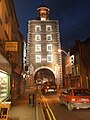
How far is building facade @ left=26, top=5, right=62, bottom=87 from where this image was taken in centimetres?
6365

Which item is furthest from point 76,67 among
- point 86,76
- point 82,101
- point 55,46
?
point 82,101

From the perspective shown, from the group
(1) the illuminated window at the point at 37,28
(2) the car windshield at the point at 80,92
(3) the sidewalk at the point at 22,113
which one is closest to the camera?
(3) the sidewalk at the point at 22,113

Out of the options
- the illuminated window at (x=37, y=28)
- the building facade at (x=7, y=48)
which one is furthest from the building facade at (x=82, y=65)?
the building facade at (x=7, y=48)

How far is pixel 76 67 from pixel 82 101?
35.5 meters

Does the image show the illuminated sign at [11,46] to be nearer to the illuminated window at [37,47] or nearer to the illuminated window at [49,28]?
the illuminated window at [37,47]

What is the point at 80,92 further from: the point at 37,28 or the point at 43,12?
the point at 43,12

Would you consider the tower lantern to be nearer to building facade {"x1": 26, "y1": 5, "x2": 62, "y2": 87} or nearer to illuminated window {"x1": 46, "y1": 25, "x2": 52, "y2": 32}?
building facade {"x1": 26, "y1": 5, "x2": 62, "y2": 87}

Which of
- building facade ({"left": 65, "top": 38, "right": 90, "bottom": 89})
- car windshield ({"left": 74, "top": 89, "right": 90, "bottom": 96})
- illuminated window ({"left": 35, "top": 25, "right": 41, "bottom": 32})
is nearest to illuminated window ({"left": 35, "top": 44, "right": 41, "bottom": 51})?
illuminated window ({"left": 35, "top": 25, "right": 41, "bottom": 32})

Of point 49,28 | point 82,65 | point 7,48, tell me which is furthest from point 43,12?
point 7,48

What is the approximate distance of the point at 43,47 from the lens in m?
65.0

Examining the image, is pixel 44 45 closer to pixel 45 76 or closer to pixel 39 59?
pixel 39 59

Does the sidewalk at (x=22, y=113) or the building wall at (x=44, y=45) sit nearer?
the sidewalk at (x=22, y=113)

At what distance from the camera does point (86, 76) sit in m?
43.8

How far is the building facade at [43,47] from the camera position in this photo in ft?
209
